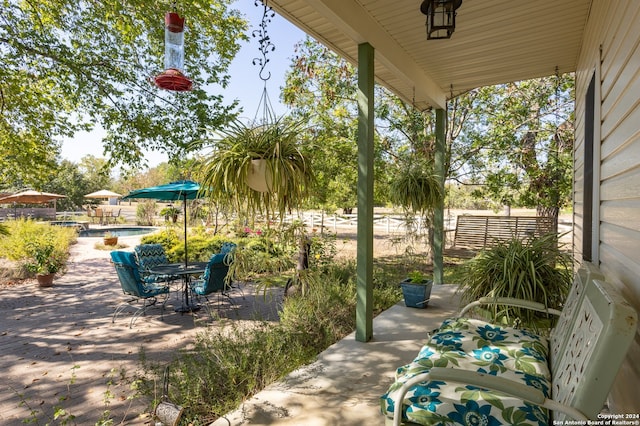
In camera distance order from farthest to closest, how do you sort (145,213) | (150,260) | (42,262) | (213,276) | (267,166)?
(145,213), (42,262), (150,260), (213,276), (267,166)

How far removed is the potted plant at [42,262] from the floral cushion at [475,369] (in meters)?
6.69

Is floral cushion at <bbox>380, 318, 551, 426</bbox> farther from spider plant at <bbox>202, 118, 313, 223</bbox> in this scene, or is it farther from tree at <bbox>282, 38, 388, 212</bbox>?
tree at <bbox>282, 38, 388, 212</bbox>

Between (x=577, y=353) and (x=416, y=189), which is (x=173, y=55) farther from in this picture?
(x=577, y=353)

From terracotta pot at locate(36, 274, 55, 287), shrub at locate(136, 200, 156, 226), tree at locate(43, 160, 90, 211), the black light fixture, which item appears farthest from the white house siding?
tree at locate(43, 160, 90, 211)

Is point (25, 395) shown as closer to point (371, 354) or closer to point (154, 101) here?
point (371, 354)

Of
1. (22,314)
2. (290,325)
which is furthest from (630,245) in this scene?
(22,314)

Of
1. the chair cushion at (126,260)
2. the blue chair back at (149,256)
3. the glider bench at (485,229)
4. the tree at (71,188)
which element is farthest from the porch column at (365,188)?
the tree at (71,188)

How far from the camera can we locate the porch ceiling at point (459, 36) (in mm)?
2721

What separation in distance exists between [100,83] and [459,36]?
4993mm

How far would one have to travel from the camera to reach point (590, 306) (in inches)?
47.1

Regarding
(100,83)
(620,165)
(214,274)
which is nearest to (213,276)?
(214,274)

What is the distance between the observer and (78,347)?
11.0 ft

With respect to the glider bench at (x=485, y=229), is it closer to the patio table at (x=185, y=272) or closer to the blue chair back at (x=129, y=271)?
the patio table at (x=185, y=272)

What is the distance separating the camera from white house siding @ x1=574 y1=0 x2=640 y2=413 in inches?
49.1
